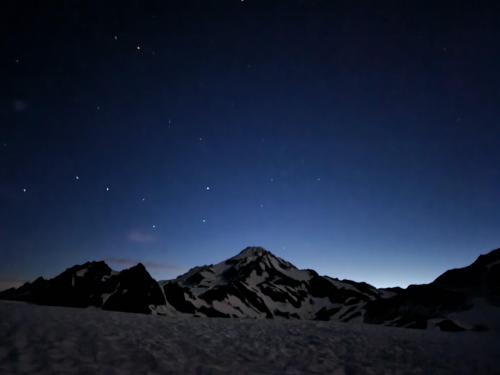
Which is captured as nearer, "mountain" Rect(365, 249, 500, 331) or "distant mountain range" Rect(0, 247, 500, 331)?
"mountain" Rect(365, 249, 500, 331)

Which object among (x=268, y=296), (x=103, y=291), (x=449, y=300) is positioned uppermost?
(x=103, y=291)

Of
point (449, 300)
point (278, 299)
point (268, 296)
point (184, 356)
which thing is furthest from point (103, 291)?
point (184, 356)

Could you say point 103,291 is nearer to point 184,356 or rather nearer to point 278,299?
point 278,299

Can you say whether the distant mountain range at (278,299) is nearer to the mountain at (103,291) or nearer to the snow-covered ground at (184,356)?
the mountain at (103,291)

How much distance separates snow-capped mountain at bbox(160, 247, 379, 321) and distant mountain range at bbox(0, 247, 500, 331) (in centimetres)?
46

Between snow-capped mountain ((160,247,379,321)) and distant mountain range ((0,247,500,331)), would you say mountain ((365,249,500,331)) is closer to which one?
distant mountain range ((0,247,500,331))

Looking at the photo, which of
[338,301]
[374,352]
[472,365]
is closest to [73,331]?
[374,352]

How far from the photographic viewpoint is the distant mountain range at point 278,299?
87.1m

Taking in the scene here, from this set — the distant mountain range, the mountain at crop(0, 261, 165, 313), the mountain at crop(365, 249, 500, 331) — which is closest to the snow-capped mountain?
the distant mountain range

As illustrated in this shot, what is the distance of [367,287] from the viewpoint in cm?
18875

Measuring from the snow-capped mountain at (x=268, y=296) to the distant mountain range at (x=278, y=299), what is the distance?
462mm

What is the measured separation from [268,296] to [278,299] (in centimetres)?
532

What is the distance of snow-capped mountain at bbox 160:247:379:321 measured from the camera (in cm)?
12547

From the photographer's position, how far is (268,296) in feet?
542
